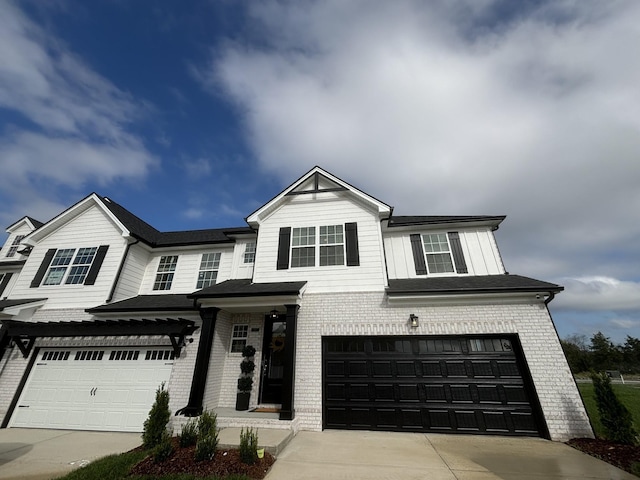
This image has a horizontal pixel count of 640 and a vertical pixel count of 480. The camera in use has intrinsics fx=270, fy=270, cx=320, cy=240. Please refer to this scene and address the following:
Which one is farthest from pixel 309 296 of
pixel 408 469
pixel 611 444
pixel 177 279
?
pixel 611 444

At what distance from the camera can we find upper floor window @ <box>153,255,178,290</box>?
12.0 metres

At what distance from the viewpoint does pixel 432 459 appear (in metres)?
5.64

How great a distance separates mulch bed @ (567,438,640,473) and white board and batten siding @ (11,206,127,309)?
15.3 m

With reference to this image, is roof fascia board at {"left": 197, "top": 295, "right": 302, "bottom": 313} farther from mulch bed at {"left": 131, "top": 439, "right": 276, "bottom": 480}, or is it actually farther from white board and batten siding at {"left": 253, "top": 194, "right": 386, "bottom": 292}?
mulch bed at {"left": 131, "top": 439, "right": 276, "bottom": 480}

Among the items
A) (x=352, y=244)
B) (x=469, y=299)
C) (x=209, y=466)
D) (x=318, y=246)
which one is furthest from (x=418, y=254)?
(x=209, y=466)

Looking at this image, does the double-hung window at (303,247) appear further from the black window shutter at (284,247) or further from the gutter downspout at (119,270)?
the gutter downspout at (119,270)

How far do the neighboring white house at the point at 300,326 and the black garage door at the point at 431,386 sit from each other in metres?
0.03

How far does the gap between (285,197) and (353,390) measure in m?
7.44

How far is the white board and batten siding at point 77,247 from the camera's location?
35.2 feet

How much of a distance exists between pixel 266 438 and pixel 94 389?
6.95 meters

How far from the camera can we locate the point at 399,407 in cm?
786

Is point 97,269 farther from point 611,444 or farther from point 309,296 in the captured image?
point 611,444

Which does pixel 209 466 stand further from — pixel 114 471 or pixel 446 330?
pixel 446 330

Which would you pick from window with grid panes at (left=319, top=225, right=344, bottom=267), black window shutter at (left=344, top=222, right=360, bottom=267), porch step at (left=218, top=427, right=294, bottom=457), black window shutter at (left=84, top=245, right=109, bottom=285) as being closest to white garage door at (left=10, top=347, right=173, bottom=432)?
black window shutter at (left=84, top=245, right=109, bottom=285)
